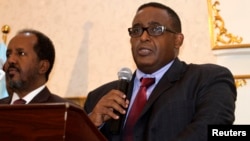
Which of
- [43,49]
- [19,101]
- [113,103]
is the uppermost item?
[43,49]

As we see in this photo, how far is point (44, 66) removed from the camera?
11.0ft

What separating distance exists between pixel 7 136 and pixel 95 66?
10.1 ft

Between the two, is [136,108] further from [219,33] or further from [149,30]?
[219,33]

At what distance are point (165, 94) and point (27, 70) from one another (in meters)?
1.22

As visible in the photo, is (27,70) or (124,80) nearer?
(124,80)

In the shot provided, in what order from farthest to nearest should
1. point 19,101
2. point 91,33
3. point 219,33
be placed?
1. point 91,33
2. point 219,33
3. point 19,101

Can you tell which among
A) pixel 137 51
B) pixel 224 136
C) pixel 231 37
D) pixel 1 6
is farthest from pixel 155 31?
pixel 1 6

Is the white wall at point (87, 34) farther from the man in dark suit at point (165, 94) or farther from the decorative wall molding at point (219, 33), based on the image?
the man in dark suit at point (165, 94)

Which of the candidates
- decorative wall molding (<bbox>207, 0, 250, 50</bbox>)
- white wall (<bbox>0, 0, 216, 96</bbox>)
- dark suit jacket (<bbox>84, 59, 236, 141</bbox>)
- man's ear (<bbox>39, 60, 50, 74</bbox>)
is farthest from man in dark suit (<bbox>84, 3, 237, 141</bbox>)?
white wall (<bbox>0, 0, 216, 96</bbox>)

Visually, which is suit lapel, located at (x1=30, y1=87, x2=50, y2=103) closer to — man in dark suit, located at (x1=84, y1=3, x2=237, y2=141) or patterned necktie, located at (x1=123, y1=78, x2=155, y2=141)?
man in dark suit, located at (x1=84, y1=3, x2=237, y2=141)

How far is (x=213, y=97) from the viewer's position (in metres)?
2.21

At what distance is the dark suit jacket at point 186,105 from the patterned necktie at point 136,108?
4 centimetres

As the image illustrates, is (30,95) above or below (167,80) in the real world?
below

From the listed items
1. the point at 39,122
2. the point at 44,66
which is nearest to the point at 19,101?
the point at 44,66
